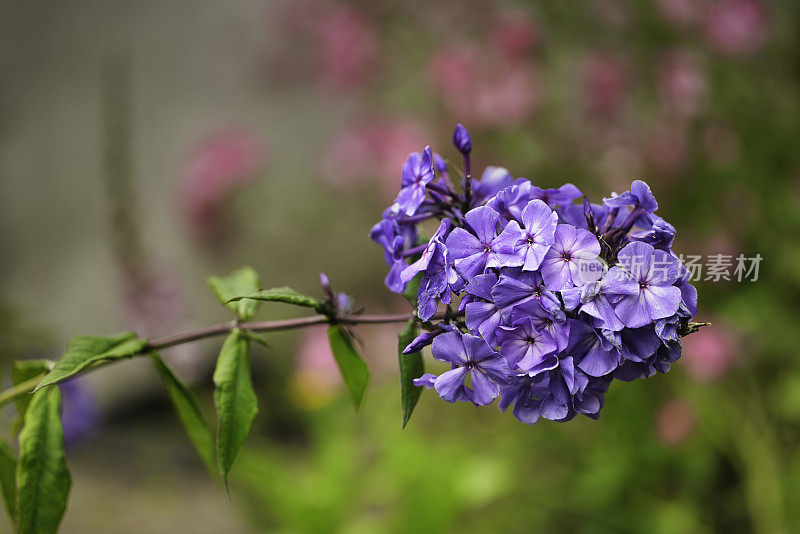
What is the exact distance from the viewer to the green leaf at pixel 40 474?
60 cm

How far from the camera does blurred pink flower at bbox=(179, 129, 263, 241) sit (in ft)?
8.36

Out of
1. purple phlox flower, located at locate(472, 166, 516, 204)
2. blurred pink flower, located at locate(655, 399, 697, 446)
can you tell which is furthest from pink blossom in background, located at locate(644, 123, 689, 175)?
purple phlox flower, located at locate(472, 166, 516, 204)

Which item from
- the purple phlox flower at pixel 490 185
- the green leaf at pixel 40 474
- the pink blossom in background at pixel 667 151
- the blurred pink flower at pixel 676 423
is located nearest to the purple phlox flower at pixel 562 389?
the purple phlox flower at pixel 490 185

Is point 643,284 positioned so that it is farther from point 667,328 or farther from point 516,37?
point 516,37

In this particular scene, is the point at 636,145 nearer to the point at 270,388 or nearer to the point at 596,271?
the point at 596,271

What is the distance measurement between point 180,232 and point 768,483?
243 cm

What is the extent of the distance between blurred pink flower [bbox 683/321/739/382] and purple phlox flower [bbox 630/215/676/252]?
1.18 m

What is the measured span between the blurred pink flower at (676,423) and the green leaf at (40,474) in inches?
53.9

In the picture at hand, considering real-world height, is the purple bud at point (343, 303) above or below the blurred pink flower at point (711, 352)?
above

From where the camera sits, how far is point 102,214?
3145 millimetres

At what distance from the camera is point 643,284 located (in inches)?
20.6

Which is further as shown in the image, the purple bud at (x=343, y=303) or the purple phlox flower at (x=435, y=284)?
the purple bud at (x=343, y=303)

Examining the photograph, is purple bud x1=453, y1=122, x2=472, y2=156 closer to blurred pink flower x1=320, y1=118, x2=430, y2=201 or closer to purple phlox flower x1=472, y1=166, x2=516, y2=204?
purple phlox flower x1=472, y1=166, x2=516, y2=204

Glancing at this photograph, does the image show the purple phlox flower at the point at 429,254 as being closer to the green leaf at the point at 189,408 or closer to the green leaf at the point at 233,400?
the green leaf at the point at 233,400
